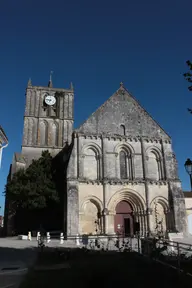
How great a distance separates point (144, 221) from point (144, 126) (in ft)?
33.5

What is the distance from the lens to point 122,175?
27250 mm

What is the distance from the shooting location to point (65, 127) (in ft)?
134

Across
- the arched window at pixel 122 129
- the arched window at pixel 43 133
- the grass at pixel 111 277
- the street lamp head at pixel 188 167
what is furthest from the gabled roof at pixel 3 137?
A: the arched window at pixel 43 133

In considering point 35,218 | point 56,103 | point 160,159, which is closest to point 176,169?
point 160,159

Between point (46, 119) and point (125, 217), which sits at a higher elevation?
point (46, 119)

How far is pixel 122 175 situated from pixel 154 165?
3693 millimetres

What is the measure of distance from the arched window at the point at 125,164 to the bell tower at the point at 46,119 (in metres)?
13.3

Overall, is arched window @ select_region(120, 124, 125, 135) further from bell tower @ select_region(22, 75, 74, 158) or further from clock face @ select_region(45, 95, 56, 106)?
clock face @ select_region(45, 95, 56, 106)

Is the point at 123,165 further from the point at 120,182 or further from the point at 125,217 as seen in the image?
the point at 125,217

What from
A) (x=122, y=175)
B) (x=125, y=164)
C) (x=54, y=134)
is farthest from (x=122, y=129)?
(x=54, y=134)

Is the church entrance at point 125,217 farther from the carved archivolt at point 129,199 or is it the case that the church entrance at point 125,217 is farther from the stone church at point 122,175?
the carved archivolt at point 129,199

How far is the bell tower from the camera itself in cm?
3819

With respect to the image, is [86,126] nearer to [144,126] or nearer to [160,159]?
[144,126]

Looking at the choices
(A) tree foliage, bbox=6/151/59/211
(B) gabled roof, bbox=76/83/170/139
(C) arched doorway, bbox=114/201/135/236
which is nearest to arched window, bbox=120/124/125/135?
(B) gabled roof, bbox=76/83/170/139
